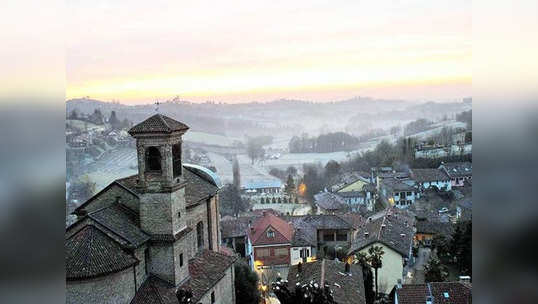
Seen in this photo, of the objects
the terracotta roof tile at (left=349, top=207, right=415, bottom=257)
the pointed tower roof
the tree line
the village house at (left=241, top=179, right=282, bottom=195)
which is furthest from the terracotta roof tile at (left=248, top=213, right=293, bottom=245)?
the tree line

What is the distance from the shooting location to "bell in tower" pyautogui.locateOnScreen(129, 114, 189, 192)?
7.87 meters

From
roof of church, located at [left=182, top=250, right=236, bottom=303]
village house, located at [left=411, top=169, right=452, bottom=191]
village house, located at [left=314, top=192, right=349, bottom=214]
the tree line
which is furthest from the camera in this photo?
the tree line

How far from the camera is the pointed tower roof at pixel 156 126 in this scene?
7828 millimetres

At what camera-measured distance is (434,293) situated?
30.5 ft

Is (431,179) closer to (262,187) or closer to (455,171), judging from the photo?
(455,171)

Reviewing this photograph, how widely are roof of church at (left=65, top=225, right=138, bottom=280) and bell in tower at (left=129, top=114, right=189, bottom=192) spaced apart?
1112 mm

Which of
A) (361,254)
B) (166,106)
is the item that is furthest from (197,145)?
(361,254)

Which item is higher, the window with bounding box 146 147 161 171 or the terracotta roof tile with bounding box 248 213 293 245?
the window with bounding box 146 147 161 171

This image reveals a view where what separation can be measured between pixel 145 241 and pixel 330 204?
16.3 meters

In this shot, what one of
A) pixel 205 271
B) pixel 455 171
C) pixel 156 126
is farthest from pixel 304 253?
pixel 455 171

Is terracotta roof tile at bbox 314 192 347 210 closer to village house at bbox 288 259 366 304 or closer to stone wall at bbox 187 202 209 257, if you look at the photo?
village house at bbox 288 259 366 304

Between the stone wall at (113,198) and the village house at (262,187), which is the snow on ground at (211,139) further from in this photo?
the stone wall at (113,198)

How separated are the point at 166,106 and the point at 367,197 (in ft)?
37.7

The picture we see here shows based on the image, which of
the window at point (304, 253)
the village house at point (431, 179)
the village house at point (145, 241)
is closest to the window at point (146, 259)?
the village house at point (145, 241)
